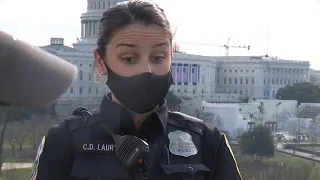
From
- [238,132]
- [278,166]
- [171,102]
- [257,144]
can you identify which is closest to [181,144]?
[171,102]

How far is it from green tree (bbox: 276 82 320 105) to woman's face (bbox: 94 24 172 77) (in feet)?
71.3

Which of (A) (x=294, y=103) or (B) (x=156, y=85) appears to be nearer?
(B) (x=156, y=85)

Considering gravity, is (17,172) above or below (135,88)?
below

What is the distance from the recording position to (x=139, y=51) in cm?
57

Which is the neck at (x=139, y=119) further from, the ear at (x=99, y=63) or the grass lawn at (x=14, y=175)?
the grass lawn at (x=14, y=175)

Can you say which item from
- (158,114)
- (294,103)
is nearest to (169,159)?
(158,114)

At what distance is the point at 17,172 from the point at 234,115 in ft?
34.9

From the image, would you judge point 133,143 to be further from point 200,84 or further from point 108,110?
point 200,84

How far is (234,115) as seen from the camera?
16.9 m

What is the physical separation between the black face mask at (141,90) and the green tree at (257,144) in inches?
411

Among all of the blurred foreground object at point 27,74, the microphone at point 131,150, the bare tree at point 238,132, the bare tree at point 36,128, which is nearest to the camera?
the blurred foreground object at point 27,74

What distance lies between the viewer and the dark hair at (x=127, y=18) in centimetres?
59

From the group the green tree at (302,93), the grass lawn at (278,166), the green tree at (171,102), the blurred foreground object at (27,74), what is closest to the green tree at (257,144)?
the grass lawn at (278,166)

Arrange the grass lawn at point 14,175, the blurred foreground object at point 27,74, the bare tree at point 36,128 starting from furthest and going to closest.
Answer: the grass lawn at point 14,175, the bare tree at point 36,128, the blurred foreground object at point 27,74
